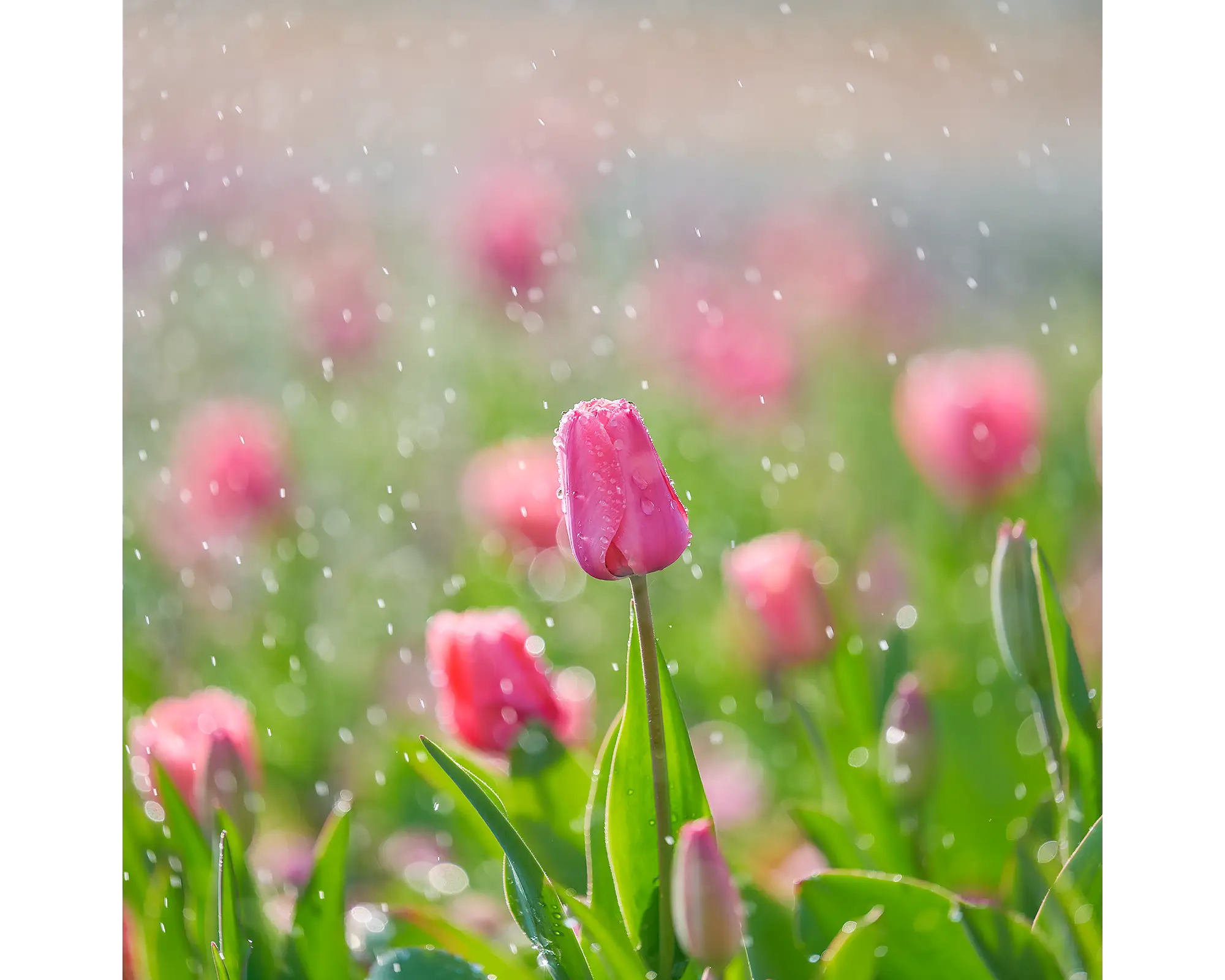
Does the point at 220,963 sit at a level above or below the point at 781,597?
below

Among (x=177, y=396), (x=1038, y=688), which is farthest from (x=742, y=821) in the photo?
(x=177, y=396)

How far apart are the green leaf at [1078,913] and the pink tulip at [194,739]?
49 centimetres

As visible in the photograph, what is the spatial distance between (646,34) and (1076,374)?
1.12 ft

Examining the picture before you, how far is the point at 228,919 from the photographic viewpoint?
0.67 m

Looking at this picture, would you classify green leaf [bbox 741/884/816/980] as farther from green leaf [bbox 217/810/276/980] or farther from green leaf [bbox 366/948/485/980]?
green leaf [bbox 217/810/276/980]

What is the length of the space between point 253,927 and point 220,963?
0.03 m

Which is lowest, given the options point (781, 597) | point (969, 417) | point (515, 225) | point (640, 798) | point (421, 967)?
point (421, 967)

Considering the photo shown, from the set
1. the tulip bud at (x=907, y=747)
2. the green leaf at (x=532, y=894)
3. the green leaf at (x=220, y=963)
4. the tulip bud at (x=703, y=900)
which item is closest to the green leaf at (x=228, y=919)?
the green leaf at (x=220, y=963)

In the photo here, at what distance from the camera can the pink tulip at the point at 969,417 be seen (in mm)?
677

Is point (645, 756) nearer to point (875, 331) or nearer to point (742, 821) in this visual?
point (742, 821)

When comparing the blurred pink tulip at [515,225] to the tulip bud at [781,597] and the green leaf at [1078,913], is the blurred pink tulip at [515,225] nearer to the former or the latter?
the tulip bud at [781,597]

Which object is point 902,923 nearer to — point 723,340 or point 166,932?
point 723,340

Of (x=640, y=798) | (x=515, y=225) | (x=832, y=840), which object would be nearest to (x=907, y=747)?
(x=832, y=840)
